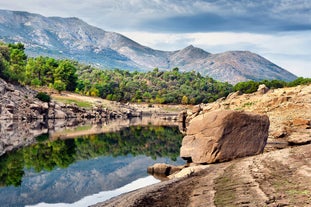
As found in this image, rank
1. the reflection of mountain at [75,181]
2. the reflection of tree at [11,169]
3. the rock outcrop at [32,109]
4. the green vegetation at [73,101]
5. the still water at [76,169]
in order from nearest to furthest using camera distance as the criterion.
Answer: the reflection of mountain at [75,181]
the still water at [76,169]
the reflection of tree at [11,169]
the rock outcrop at [32,109]
the green vegetation at [73,101]

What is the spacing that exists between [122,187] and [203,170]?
27.4ft

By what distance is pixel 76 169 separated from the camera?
45500 mm

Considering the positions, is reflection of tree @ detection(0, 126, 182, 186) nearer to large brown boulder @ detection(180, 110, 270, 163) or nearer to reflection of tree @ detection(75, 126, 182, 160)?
reflection of tree @ detection(75, 126, 182, 160)

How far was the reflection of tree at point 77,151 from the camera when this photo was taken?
4357cm

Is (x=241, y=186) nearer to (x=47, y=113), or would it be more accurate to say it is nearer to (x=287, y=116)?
(x=287, y=116)

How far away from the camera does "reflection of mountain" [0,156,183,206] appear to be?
103ft

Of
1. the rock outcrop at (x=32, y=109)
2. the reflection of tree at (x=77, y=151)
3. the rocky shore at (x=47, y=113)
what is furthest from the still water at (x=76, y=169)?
the rock outcrop at (x=32, y=109)

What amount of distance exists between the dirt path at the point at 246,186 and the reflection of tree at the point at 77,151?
17.0m

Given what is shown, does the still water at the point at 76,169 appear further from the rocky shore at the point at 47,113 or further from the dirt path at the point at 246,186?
the rocky shore at the point at 47,113

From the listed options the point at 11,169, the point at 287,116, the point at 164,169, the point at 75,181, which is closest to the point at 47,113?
the point at 287,116

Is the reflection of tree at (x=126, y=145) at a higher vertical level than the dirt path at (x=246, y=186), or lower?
lower

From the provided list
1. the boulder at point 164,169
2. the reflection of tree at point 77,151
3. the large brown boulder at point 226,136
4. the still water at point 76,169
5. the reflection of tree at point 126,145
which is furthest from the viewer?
the reflection of tree at point 126,145

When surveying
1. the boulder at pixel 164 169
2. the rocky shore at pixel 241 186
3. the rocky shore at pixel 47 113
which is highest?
the rocky shore at pixel 241 186

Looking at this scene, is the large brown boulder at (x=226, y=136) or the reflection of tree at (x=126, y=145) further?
the reflection of tree at (x=126, y=145)
